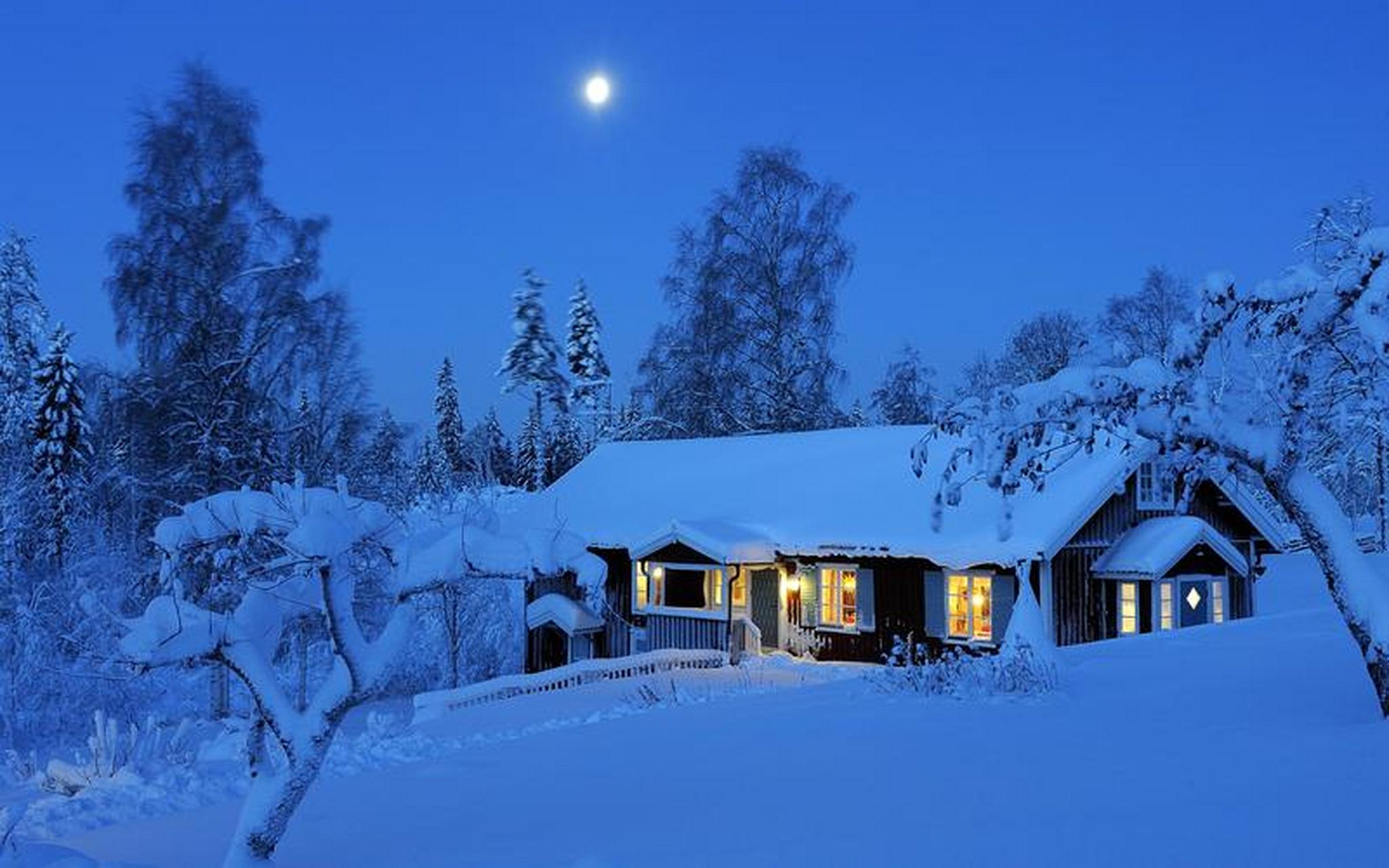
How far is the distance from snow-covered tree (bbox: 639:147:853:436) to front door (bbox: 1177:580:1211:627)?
49.3ft

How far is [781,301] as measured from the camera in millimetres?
35531

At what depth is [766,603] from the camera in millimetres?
25859

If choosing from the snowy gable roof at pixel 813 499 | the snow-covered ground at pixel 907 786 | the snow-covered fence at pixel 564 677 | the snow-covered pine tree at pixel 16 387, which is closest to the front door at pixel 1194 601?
the snowy gable roof at pixel 813 499

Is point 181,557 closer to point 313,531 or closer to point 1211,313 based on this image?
point 313,531

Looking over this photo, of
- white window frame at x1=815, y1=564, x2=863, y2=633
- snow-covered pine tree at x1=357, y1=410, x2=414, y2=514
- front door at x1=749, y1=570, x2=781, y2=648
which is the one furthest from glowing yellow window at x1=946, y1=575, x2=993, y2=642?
snow-covered pine tree at x1=357, y1=410, x2=414, y2=514

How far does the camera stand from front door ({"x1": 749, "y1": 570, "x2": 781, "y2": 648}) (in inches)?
A: 1008

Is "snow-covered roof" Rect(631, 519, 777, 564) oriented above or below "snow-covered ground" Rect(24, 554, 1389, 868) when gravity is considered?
above

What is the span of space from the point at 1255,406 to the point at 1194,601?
16.0 meters

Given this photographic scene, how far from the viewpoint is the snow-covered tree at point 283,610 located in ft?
21.0

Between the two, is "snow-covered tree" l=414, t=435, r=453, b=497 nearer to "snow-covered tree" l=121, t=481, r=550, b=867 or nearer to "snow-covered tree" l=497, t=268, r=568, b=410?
"snow-covered tree" l=497, t=268, r=568, b=410

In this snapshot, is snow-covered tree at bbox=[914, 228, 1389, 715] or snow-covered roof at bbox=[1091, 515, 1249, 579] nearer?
snow-covered tree at bbox=[914, 228, 1389, 715]

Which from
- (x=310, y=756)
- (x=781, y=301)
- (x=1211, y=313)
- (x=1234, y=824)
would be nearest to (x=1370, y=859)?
(x=1234, y=824)

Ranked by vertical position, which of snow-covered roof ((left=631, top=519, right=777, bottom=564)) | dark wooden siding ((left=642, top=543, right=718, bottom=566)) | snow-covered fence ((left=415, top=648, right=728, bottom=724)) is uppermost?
snow-covered roof ((left=631, top=519, right=777, bottom=564))

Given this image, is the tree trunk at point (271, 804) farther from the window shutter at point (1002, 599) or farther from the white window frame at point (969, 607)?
the white window frame at point (969, 607)
